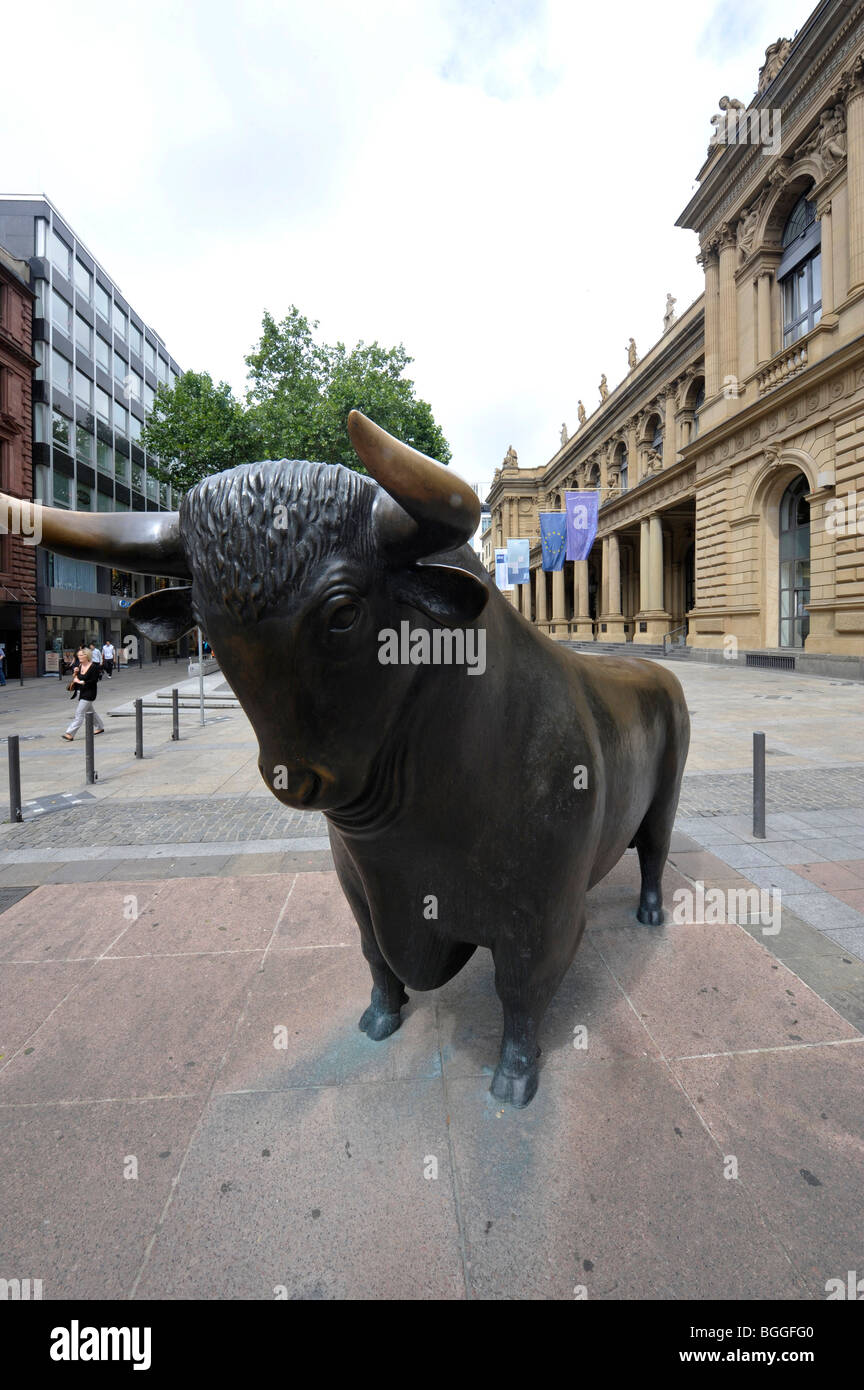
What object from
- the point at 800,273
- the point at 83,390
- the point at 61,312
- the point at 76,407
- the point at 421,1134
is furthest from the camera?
the point at 83,390

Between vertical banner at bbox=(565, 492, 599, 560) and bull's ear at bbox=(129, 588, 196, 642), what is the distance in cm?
2363

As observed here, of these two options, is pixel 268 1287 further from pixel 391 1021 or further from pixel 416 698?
pixel 416 698

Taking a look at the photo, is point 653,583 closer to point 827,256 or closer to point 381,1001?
point 827,256

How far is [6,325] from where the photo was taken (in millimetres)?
27297

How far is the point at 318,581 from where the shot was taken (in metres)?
1.22

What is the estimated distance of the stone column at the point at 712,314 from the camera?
25.6m

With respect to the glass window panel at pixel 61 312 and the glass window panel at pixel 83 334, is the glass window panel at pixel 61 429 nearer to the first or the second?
the glass window panel at pixel 61 312

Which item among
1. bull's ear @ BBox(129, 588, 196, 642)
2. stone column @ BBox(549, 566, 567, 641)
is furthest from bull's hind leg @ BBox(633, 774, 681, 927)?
stone column @ BBox(549, 566, 567, 641)

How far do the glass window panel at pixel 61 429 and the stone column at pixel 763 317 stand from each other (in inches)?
1269

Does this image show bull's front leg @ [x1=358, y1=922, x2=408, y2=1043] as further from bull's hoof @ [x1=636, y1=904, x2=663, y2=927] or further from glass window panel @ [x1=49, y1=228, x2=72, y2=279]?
glass window panel @ [x1=49, y1=228, x2=72, y2=279]

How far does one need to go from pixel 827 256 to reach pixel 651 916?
25408 millimetres

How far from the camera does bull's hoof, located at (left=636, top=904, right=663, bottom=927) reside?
137 inches

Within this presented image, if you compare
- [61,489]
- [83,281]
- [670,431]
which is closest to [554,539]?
[670,431]
